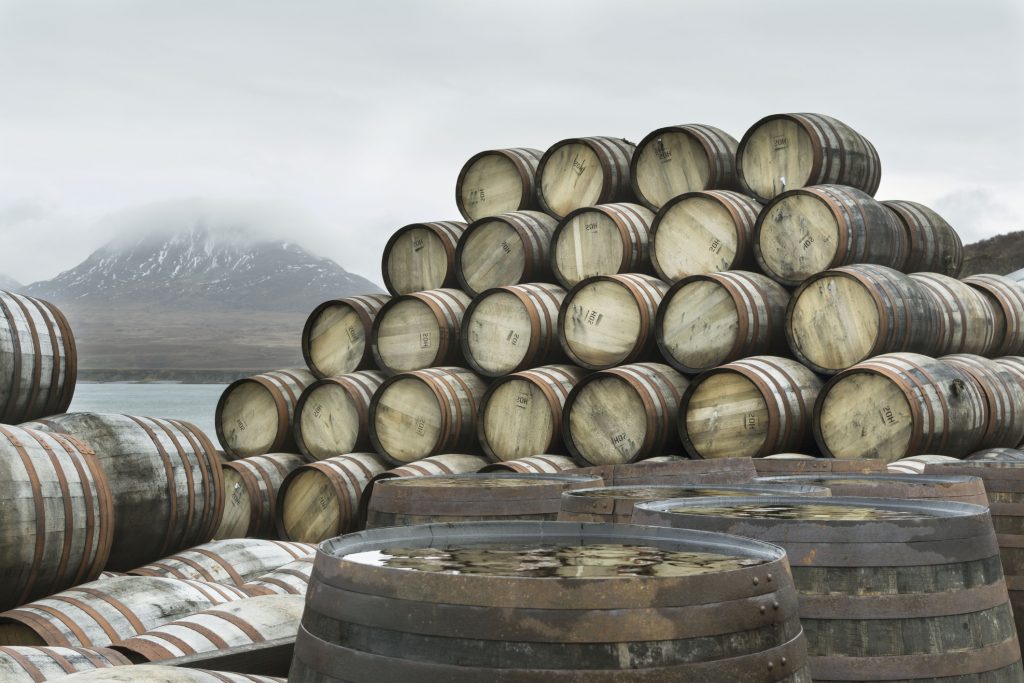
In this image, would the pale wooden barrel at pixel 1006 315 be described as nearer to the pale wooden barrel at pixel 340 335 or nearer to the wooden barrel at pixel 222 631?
the pale wooden barrel at pixel 340 335

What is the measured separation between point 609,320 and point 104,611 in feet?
14.3

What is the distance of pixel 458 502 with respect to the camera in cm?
Result: 370

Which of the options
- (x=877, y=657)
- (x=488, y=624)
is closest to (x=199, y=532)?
(x=877, y=657)

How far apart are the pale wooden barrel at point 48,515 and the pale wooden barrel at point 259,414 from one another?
11.9 feet

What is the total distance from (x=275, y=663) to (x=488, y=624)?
1.80m

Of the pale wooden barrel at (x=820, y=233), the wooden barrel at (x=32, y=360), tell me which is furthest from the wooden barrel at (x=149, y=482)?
the pale wooden barrel at (x=820, y=233)

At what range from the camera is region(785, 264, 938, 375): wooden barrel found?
6828 mm

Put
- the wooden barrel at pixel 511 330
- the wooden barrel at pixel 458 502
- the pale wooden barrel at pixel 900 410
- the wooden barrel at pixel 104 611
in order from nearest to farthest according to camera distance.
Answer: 1. the wooden barrel at pixel 458 502
2. the wooden barrel at pixel 104 611
3. the pale wooden barrel at pixel 900 410
4. the wooden barrel at pixel 511 330

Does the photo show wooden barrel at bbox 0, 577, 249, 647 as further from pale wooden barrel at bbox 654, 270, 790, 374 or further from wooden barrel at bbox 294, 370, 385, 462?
pale wooden barrel at bbox 654, 270, 790, 374

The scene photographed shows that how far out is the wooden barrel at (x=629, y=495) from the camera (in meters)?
3.39

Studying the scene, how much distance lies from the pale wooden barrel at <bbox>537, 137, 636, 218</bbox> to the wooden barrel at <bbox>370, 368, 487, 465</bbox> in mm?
2003

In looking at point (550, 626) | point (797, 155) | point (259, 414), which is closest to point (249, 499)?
point (259, 414)

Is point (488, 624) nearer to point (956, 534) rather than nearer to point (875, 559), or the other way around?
point (875, 559)

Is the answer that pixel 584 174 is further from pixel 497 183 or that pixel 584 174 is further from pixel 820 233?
pixel 820 233
